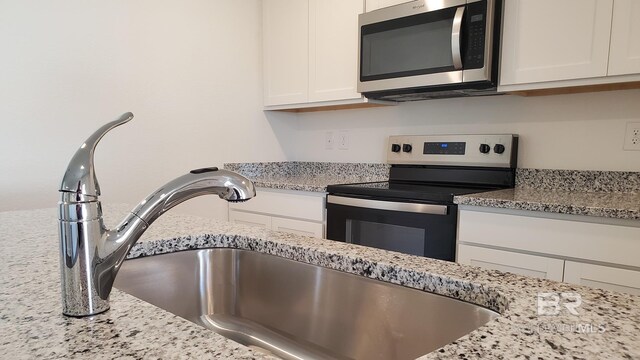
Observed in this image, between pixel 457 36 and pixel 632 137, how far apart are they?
2.93ft

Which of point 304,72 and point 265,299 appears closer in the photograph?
point 265,299

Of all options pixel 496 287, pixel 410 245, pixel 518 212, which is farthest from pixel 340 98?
pixel 496 287

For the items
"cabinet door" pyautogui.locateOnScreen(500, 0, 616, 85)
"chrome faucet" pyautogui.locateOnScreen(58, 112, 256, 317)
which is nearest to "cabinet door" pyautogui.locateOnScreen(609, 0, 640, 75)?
"cabinet door" pyautogui.locateOnScreen(500, 0, 616, 85)

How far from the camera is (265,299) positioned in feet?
2.99

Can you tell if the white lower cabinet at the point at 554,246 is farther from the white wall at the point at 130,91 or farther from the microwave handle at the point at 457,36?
the white wall at the point at 130,91

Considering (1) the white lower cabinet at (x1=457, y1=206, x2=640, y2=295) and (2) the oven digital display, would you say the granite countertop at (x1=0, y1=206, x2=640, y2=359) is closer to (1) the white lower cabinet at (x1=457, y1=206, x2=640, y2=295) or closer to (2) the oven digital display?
(1) the white lower cabinet at (x1=457, y1=206, x2=640, y2=295)

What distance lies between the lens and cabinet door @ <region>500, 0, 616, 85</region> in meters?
1.57

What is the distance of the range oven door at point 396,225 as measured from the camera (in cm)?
169

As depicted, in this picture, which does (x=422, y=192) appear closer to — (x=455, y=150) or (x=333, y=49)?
(x=455, y=150)

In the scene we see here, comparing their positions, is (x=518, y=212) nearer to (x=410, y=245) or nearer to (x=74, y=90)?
(x=410, y=245)

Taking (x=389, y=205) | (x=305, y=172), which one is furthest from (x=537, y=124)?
(x=305, y=172)

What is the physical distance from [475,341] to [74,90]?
Result: 6.89ft

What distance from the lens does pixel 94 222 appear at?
1.65ft

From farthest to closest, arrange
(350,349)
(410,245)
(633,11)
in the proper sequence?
(410,245)
(633,11)
(350,349)
